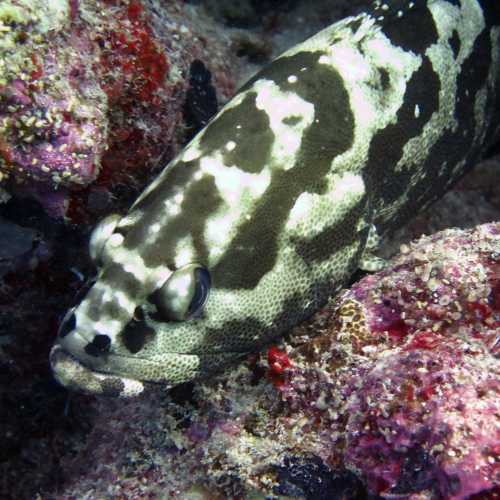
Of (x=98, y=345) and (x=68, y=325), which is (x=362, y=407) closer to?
(x=98, y=345)

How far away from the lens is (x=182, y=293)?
2.87 meters

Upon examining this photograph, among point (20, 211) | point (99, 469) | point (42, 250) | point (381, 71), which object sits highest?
point (20, 211)

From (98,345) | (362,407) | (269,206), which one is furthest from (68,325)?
(362,407)

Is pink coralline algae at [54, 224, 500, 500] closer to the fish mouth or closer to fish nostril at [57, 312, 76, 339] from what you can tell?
the fish mouth

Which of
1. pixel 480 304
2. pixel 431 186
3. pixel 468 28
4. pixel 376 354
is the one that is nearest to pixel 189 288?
pixel 376 354

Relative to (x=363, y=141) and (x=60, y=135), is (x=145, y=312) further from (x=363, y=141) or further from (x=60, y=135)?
(x=363, y=141)

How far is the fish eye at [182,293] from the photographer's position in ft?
9.42

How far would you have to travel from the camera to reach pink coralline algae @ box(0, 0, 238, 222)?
3025 mm

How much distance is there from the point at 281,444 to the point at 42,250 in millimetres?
2347

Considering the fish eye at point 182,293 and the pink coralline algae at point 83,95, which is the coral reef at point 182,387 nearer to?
the pink coralline algae at point 83,95

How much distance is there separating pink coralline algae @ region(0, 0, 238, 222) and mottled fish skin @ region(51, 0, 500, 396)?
1.86 feet

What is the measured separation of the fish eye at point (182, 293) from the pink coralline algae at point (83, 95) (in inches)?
39.8

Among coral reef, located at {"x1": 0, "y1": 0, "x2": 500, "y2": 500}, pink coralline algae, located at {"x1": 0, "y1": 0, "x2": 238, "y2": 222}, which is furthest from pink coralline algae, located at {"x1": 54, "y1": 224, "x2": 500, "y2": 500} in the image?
pink coralline algae, located at {"x1": 0, "y1": 0, "x2": 238, "y2": 222}

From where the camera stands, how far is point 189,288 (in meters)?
2.88
